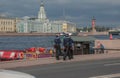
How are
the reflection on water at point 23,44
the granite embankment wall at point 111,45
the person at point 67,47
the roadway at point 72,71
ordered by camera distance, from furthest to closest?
the reflection on water at point 23,44
the granite embankment wall at point 111,45
the person at point 67,47
the roadway at point 72,71

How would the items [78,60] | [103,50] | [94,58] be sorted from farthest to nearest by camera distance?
1. [103,50]
2. [94,58]
3. [78,60]

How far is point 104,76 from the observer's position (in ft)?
52.7

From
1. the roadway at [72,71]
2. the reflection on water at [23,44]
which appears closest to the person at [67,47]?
the roadway at [72,71]

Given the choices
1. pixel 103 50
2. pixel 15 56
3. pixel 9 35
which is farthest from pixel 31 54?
pixel 9 35

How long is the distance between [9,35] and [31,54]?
166223 mm

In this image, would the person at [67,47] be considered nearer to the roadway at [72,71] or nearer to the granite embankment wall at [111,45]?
the roadway at [72,71]

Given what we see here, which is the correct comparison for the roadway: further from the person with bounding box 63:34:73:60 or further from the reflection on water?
the reflection on water

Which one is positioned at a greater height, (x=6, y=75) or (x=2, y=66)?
(x=6, y=75)

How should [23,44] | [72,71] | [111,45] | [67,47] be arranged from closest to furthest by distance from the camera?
[72,71] → [67,47] → [111,45] → [23,44]

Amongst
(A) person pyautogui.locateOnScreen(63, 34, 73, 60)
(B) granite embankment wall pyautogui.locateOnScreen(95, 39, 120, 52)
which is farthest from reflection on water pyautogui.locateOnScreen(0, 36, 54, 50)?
(A) person pyautogui.locateOnScreen(63, 34, 73, 60)

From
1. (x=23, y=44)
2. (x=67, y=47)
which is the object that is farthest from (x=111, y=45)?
(x=23, y=44)

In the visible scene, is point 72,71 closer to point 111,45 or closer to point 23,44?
point 111,45

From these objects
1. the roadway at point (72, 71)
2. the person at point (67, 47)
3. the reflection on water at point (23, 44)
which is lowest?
the reflection on water at point (23, 44)

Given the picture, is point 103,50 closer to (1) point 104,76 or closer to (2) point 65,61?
(2) point 65,61
